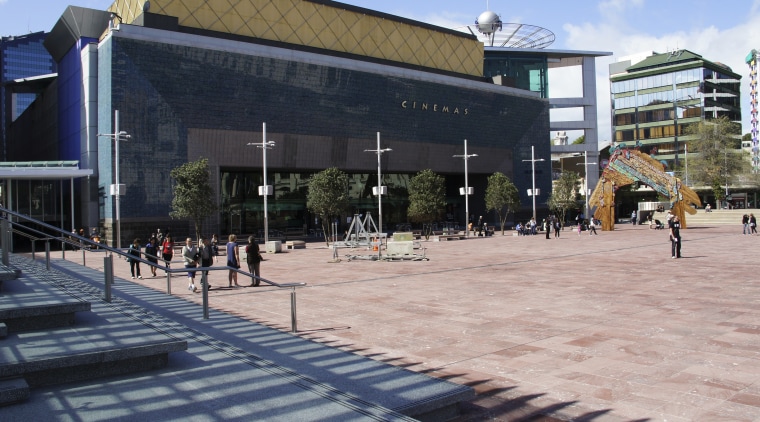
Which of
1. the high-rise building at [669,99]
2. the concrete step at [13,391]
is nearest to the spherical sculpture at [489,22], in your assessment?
the high-rise building at [669,99]

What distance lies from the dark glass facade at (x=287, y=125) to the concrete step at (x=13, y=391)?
3783cm

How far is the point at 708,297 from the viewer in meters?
12.9

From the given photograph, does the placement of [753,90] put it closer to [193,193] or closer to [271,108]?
[271,108]

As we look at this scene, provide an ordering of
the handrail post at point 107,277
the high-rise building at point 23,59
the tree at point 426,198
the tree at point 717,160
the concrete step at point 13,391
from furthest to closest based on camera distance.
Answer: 1. the high-rise building at point 23,59
2. the tree at point 717,160
3. the tree at point 426,198
4. the handrail post at point 107,277
5. the concrete step at point 13,391

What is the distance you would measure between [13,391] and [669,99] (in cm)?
11080

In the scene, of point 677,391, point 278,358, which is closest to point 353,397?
point 278,358

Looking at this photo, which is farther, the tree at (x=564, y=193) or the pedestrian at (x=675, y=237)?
the tree at (x=564, y=193)

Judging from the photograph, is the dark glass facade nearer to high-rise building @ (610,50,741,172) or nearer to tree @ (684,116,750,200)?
tree @ (684,116,750,200)

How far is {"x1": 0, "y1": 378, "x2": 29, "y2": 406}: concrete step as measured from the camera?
16.2 feet

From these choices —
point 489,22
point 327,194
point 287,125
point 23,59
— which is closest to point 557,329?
point 327,194

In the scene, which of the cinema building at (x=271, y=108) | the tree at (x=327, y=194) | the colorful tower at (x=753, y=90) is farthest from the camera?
the colorful tower at (x=753, y=90)

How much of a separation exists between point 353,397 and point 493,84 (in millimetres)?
61982

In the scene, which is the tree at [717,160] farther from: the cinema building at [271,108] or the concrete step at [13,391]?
the concrete step at [13,391]

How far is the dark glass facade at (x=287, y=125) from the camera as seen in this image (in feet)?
135
